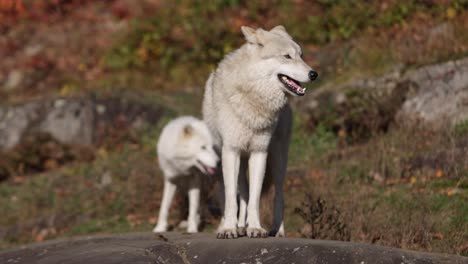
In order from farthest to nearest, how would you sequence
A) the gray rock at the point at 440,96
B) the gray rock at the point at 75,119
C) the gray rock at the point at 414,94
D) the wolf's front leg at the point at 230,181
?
1. the gray rock at the point at 75,119
2. the gray rock at the point at 414,94
3. the gray rock at the point at 440,96
4. the wolf's front leg at the point at 230,181

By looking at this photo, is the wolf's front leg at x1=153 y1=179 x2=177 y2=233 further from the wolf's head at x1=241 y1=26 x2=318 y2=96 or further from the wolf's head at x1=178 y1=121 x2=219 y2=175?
the wolf's head at x1=241 y1=26 x2=318 y2=96

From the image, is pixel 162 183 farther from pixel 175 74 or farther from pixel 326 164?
Answer: pixel 175 74

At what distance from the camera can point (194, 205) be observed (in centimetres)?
959

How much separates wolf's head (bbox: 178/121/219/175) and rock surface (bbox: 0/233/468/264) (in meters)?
2.46

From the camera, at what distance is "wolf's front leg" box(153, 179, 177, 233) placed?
384 inches

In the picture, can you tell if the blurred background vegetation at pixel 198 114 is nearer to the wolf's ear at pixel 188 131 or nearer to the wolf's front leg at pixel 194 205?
the wolf's front leg at pixel 194 205

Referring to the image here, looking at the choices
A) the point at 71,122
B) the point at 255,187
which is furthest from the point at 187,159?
the point at 71,122

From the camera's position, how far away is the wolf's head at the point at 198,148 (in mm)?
9336

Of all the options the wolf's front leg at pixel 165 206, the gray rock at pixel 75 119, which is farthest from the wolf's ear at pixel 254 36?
the gray rock at pixel 75 119

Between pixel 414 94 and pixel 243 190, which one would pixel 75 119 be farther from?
pixel 243 190

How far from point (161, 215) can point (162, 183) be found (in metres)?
1.45

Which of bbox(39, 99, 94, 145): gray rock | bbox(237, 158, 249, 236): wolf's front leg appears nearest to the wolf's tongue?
bbox(237, 158, 249, 236): wolf's front leg

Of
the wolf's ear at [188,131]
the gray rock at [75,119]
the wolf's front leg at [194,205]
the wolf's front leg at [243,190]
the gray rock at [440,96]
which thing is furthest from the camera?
the gray rock at [75,119]

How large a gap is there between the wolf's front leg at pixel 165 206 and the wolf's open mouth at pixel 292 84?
3425 mm
